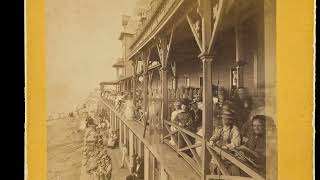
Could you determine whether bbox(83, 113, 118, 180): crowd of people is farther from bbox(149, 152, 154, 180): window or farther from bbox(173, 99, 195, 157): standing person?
bbox(173, 99, 195, 157): standing person

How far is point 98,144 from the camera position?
1.47 m

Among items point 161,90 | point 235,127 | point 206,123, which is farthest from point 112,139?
point 235,127

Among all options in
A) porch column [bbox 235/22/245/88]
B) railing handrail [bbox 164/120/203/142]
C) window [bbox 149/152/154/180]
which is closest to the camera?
porch column [bbox 235/22/245/88]

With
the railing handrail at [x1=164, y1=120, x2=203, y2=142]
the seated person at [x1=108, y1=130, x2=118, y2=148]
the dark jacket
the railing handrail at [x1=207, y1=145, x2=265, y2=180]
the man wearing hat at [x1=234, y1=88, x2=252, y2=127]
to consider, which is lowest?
the dark jacket

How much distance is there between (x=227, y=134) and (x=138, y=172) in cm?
42

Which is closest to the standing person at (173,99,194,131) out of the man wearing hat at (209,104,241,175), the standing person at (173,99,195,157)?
the standing person at (173,99,195,157)

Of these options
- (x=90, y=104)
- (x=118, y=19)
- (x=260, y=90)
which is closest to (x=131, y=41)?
(x=118, y=19)

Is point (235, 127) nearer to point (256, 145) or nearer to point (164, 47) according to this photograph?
point (256, 145)

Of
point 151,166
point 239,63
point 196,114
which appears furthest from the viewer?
point 151,166

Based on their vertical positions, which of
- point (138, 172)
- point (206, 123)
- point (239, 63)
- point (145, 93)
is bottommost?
point (138, 172)

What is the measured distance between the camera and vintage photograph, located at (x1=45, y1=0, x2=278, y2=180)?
4.07ft

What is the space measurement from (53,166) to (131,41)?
2.09ft
